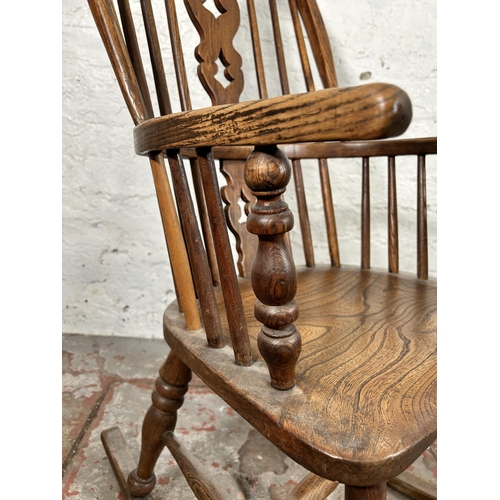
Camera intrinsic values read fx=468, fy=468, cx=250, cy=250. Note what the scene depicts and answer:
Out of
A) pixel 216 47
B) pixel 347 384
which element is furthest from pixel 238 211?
pixel 347 384

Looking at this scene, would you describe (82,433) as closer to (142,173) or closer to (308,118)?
(142,173)

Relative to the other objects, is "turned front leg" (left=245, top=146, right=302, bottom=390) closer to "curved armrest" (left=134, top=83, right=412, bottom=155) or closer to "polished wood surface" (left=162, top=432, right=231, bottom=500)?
"curved armrest" (left=134, top=83, right=412, bottom=155)

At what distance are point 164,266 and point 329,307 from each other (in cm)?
90

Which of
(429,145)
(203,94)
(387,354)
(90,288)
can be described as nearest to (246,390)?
(387,354)

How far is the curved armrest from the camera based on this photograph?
0.31 m

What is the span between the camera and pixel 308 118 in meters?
0.34

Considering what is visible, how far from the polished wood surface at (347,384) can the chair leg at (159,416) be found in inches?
5.4

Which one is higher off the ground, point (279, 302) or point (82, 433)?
point (279, 302)

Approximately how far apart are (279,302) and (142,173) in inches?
43.3

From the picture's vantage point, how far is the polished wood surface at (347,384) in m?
0.41

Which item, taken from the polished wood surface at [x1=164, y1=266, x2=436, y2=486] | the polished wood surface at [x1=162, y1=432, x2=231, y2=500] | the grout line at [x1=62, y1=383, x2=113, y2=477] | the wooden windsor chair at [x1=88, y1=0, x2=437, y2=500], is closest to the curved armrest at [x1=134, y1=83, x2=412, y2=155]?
the wooden windsor chair at [x1=88, y1=0, x2=437, y2=500]

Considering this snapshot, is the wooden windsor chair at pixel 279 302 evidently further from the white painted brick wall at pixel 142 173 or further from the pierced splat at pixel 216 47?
the white painted brick wall at pixel 142 173

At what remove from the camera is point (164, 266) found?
1.51m
